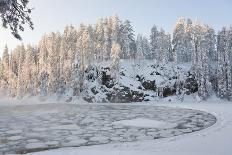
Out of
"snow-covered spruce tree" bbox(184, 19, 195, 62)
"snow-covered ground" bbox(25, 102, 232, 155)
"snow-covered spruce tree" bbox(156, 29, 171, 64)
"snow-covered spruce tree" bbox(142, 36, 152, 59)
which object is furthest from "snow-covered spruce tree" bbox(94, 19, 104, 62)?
"snow-covered ground" bbox(25, 102, 232, 155)

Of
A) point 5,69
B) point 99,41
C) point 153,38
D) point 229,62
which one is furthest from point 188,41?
point 5,69

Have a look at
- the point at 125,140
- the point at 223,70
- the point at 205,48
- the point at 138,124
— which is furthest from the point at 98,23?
the point at 125,140

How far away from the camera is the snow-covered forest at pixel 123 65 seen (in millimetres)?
53375

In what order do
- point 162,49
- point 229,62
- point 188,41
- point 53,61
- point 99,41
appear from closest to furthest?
point 229,62 → point 162,49 → point 53,61 → point 188,41 → point 99,41

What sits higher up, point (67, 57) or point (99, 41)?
point (99, 41)

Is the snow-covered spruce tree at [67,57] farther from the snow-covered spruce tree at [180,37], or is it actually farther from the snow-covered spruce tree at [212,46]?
the snow-covered spruce tree at [212,46]

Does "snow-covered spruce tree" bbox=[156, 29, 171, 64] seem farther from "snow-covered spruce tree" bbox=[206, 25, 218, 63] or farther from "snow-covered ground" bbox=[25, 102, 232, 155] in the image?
"snow-covered ground" bbox=[25, 102, 232, 155]

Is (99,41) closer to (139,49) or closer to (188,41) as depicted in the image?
(139,49)

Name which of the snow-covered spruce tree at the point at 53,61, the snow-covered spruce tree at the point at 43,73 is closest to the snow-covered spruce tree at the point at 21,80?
the snow-covered spruce tree at the point at 43,73

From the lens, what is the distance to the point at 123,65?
197 feet

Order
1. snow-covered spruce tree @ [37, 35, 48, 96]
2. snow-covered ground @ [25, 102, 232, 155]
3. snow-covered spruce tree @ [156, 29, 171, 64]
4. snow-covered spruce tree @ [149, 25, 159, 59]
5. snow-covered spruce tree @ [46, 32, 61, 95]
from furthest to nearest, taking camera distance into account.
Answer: snow-covered spruce tree @ [149, 25, 159, 59], snow-covered spruce tree @ [156, 29, 171, 64], snow-covered spruce tree @ [37, 35, 48, 96], snow-covered spruce tree @ [46, 32, 61, 95], snow-covered ground @ [25, 102, 232, 155]

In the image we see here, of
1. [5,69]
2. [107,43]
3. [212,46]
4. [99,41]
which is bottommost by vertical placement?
[5,69]

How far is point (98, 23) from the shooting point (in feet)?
232

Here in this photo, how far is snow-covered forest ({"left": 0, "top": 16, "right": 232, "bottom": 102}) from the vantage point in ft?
175
